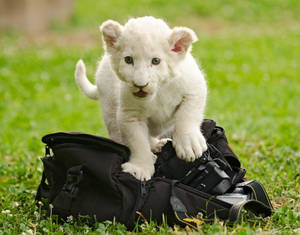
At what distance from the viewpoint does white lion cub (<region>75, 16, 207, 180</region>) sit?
3.31 metres

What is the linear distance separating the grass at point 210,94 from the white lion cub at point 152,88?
0.71 meters

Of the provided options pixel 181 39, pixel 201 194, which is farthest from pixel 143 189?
pixel 181 39

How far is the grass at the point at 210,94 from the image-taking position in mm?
3801

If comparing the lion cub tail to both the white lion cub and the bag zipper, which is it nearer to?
the white lion cub

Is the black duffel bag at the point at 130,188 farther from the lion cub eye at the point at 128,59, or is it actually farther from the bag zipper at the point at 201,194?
the lion cub eye at the point at 128,59

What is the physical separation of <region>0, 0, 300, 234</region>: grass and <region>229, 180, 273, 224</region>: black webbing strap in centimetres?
7

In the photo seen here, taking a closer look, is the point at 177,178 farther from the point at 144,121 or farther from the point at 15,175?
the point at 15,175

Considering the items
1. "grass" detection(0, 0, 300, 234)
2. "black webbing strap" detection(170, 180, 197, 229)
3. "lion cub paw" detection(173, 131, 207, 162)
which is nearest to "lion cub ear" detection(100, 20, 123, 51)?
"lion cub paw" detection(173, 131, 207, 162)

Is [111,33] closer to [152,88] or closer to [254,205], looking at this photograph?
[152,88]

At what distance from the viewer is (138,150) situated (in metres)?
3.73

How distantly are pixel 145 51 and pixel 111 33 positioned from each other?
1.10ft

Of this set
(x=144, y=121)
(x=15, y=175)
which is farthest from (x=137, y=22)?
(x=15, y=175)

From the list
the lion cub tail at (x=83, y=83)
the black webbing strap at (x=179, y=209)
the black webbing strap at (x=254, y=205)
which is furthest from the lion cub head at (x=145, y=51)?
the lion cub tail at (x=83, y=83)

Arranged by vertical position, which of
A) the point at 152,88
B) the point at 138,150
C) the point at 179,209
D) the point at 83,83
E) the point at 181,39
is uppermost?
the point at 181,39
